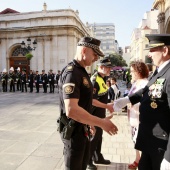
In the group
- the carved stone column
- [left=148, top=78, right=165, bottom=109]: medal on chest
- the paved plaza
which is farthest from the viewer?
the carved stone column

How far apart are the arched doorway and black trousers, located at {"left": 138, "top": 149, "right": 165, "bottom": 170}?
30586 millimetres

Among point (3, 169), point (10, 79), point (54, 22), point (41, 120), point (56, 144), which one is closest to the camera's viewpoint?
point (3, 169)

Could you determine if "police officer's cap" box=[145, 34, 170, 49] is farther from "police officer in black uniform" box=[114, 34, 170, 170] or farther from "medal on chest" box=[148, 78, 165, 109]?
"medal on chest" box=[148, 78, 165, 109]

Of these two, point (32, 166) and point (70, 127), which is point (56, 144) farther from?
point (70, 127)

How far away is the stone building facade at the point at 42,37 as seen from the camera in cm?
2970

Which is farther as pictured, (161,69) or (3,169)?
(3,169)

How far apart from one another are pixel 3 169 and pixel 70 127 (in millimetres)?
2162

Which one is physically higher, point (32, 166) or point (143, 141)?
point (143, 141)

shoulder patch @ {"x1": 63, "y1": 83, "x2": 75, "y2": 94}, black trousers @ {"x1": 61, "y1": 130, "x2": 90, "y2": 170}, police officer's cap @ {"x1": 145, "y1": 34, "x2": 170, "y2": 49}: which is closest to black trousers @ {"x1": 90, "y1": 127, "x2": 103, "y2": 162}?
black trousers @ {"x1": 61, "y1": 130, "x2": 90, "y2": 170}

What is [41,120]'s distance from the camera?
7980 mm

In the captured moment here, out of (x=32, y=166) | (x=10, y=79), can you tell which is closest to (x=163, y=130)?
(x=32, y=166)

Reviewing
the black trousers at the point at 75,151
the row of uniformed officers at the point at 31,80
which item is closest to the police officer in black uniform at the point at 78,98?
the black trousers at the point at 75,151

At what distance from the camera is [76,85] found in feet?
7.79

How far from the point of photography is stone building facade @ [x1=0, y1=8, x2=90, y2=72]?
29703mm
